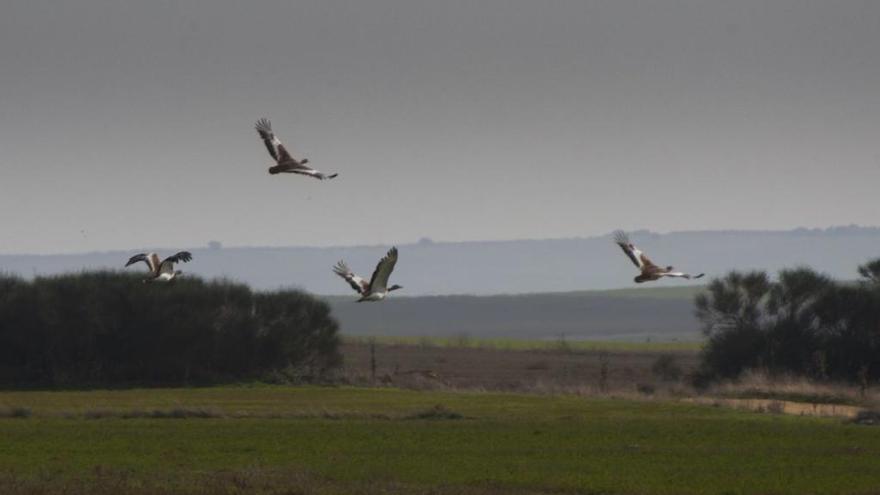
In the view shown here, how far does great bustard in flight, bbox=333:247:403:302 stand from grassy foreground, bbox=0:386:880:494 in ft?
11.3

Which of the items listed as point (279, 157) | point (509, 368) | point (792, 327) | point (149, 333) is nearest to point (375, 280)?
point (279, 157)

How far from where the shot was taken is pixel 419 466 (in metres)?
36.8

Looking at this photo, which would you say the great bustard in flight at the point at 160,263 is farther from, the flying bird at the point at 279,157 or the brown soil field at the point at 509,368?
the brown soil field at the point at 509,368

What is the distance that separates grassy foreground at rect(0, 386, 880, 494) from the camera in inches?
1312

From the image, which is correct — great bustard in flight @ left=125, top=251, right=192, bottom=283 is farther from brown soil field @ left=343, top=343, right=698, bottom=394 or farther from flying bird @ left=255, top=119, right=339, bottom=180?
brown soil field @ left=343, top=343, right=698, bottom=394

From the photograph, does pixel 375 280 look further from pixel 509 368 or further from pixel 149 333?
pixel 509 368

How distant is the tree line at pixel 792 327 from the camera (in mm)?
74312

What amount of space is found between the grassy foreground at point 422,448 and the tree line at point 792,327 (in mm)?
15705

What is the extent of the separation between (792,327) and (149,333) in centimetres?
2688

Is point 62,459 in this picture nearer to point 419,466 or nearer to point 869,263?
point 419,466

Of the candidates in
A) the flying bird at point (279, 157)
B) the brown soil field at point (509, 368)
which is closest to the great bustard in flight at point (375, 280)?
the flying bird at point (279, 157)

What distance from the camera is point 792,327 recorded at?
249ft

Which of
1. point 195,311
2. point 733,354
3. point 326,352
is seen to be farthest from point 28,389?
point 733,354

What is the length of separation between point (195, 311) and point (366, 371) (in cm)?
1043
